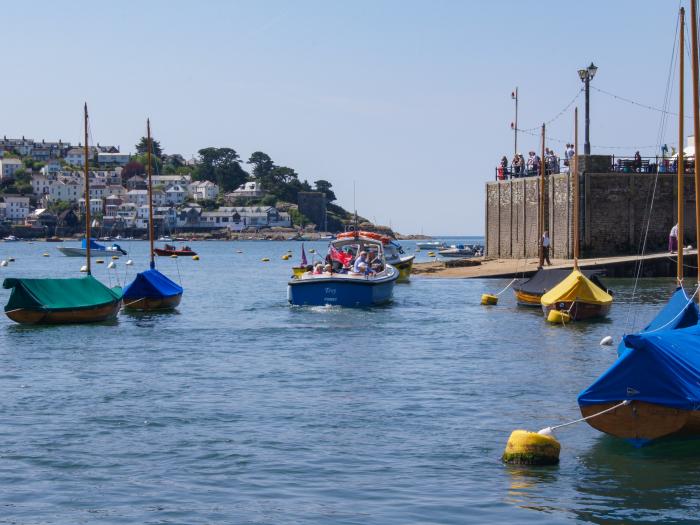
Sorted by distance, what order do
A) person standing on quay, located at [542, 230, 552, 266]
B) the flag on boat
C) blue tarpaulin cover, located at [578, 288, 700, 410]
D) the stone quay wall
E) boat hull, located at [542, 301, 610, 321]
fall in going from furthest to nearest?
the stone quay wall, person standing on quay, located at [542, 230, 552, 266], the flag on boat, boat hull, located at [542, 301, 610, 321], blue tarpaulin cover, located at [578, 288, 700, 410]

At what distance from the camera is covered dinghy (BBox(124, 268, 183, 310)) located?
137 feet

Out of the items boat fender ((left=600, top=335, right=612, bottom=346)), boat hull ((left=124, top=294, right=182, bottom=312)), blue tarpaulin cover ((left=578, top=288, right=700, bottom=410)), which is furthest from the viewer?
boat hull ((left=124, top=294, right=182, bottom=312))

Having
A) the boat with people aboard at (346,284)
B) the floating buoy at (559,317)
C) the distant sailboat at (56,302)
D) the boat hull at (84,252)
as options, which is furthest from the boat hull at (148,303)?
the boat hull at (84,252)

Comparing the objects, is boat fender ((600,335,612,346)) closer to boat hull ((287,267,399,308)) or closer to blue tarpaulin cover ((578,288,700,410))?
boat hull ((287,267,399,308))

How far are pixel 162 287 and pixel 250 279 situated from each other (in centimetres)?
3272

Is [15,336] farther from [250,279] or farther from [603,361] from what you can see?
[250,279]

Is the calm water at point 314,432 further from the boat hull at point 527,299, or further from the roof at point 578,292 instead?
the boat hull at point 527,299

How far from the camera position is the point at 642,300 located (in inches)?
1697

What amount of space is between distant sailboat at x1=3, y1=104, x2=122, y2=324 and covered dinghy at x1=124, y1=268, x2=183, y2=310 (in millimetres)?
4094

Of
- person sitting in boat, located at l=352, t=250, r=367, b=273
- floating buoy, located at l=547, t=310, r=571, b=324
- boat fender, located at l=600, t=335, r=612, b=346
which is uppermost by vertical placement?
person sitting in boat, located at l=352, t=250, r=367, b=273

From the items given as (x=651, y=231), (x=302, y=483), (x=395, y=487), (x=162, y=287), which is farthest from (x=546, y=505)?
(x=651, y=231)

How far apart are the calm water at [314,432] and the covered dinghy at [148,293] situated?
688 centimetres

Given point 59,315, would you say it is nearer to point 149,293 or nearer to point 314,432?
point 149,293

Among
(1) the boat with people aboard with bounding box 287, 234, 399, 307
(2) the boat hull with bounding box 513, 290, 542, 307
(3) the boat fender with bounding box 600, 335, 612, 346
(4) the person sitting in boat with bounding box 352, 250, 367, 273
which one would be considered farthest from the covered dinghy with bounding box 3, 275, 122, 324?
(3) the boat fender with bounding box 600, 335, 612, 346
